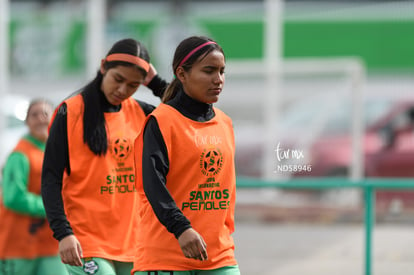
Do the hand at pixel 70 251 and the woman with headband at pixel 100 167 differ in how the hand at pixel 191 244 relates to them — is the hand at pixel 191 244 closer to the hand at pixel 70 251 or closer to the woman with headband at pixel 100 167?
the hand at pixel 70 251

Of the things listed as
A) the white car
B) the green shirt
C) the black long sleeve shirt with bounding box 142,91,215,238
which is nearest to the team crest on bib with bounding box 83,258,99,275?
the black long sleeve shirt with bounding box 142,91,215,238

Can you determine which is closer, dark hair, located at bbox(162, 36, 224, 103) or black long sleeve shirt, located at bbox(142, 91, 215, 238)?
black long sleeve shirt, located at bbox(142, 91, 215, 238)

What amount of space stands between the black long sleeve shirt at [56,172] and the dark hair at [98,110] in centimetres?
10

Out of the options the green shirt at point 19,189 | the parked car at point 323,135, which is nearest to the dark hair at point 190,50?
the green shirt at point 19,189

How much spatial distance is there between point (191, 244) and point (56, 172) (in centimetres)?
94

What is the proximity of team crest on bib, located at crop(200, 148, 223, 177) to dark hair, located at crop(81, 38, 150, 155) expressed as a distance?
0.71m

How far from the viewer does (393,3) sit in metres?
16.7

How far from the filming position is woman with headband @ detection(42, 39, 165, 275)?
12.8 ft

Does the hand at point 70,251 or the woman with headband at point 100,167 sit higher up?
the woman with headband at point 100,167

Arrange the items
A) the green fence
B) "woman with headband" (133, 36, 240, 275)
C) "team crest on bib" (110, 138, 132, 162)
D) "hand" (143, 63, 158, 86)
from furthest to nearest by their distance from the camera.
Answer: the green fence
"hand" (143, 63, 158, 86)
"team crest on bib" (110, 138, 132, 162)
"woman with headband" (133, 36, 240, 275)

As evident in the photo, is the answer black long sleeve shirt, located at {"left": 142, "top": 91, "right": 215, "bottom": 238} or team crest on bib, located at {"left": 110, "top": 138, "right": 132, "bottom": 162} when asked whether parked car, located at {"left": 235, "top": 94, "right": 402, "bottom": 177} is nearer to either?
team crest on bib, located at {"left": 110, "top": 138, "right": 132, "bottom": 162}

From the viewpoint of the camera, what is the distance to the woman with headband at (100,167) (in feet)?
12.8

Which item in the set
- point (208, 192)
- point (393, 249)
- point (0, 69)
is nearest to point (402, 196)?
point (393, 249)

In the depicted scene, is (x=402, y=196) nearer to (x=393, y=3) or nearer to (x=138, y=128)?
(x=138, y=128)
